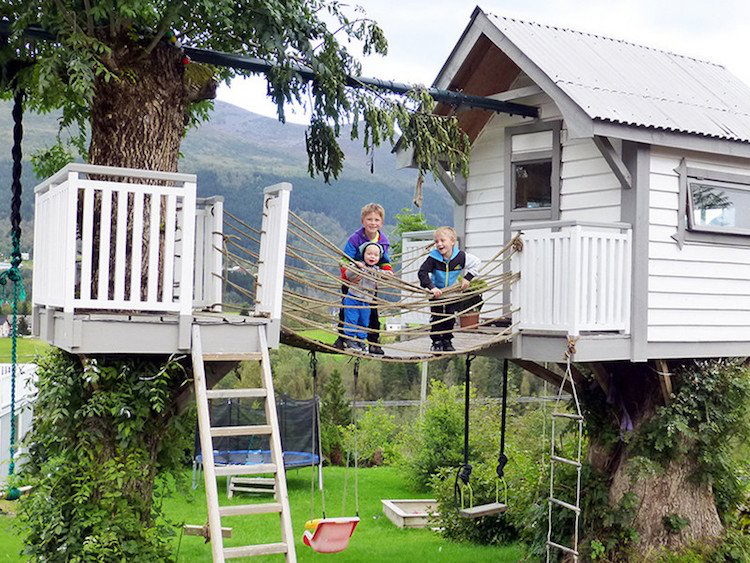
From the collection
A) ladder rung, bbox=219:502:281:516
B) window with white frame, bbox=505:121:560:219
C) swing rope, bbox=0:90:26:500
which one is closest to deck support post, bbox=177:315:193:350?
ladder rung, bbox=219:502:281:516

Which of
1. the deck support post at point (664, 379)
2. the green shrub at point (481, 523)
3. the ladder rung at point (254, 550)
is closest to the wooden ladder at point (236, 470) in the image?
the ladder rung at point (254, 550)

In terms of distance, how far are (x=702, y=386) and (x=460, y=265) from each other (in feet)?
10.2

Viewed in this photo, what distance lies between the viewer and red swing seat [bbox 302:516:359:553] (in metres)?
8.05

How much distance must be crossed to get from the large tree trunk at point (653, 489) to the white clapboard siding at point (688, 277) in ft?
3.28

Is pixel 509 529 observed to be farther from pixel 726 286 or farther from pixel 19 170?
pixel 19 170

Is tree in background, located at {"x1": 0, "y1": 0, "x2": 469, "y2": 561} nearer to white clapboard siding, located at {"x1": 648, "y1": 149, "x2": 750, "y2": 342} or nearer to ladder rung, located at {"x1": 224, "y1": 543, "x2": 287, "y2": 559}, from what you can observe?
ladder rung, located at {"x1": 224, "y1": 543, "x2": 287, "y2": 559}

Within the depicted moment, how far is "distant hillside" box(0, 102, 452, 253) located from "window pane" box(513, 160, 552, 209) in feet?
184

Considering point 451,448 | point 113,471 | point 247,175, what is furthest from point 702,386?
point 247,175

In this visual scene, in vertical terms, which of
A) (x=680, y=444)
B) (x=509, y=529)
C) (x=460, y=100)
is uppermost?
(x=460, y=100)

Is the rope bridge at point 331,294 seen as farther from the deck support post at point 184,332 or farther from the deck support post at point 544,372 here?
the deck support post at point 544,372

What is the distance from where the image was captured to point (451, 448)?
17562mm

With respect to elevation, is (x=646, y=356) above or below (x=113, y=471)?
above

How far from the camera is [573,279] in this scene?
8.12 metres

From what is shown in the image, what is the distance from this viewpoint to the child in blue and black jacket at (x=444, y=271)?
8633 mm
